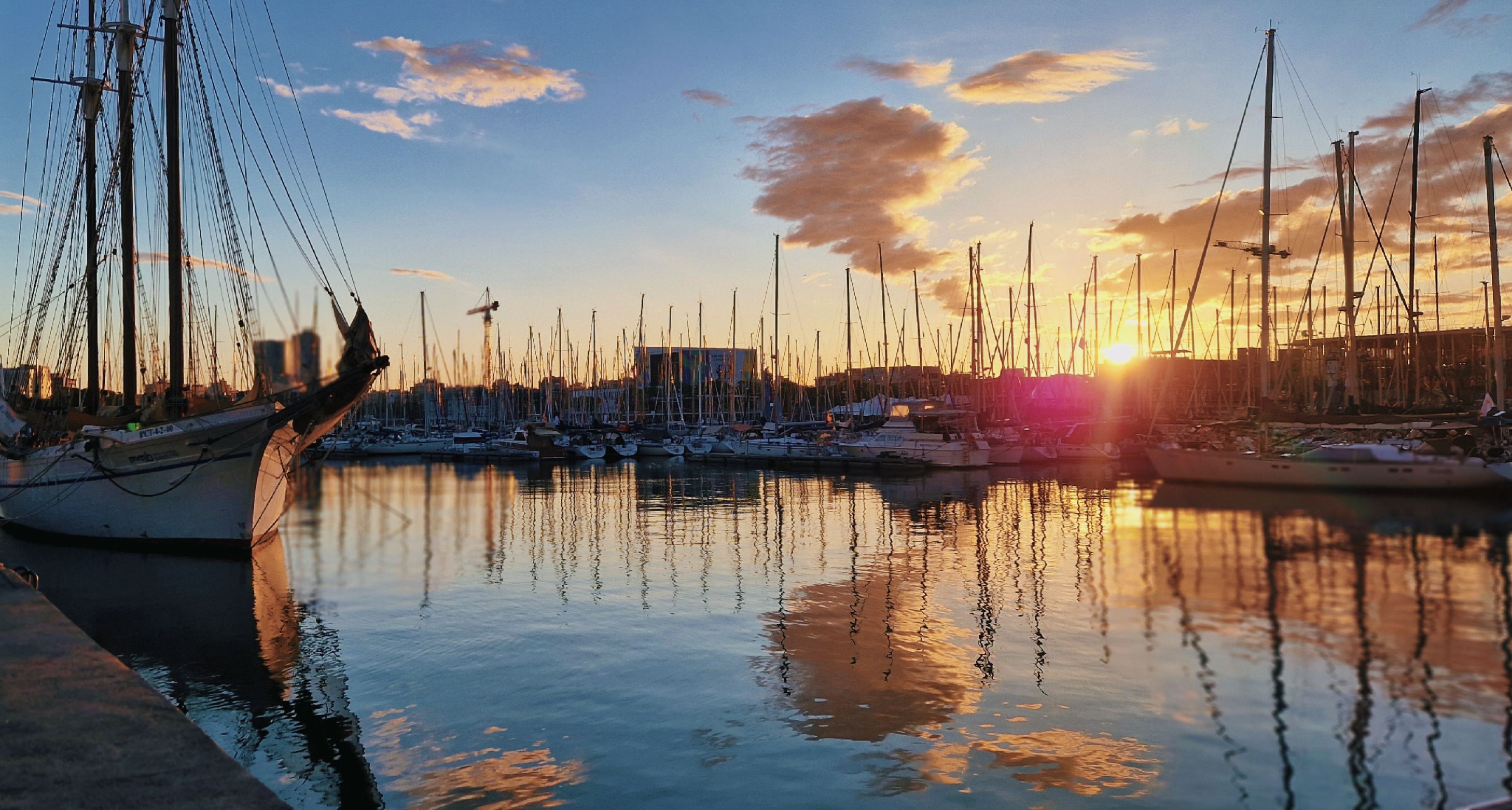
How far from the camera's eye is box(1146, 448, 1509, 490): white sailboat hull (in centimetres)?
3506

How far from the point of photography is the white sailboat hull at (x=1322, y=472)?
35062 millimetres

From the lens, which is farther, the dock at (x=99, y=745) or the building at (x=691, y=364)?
the building at (x=691, y=364)

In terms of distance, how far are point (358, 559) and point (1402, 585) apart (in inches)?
857

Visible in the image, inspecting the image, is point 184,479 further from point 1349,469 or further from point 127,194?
point 1349,469

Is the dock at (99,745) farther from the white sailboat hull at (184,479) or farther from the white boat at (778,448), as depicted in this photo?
the white boat at (778,448)

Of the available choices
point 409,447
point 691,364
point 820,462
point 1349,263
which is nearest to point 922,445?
point 820,462

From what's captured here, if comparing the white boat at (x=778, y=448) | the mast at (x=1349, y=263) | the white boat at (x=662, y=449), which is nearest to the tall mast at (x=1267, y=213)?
the mast at (x=1349, y=263)

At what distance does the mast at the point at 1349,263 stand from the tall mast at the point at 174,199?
148 feet

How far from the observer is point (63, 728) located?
18.0 feet

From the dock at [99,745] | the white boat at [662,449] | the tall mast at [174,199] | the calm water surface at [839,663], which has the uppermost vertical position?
the tall mast at [174,199]

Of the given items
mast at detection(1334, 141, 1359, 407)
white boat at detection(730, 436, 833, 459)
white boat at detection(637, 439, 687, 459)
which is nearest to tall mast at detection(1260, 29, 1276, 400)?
mast at detection(1334, 141, 1359, 407)

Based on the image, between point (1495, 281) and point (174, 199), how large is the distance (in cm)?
5252

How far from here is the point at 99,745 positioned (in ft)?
17.1

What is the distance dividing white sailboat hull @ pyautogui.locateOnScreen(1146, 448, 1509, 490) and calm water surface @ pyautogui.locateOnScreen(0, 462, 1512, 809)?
8.21m
